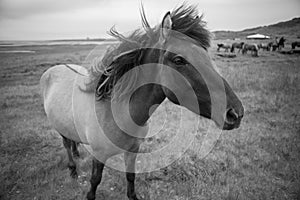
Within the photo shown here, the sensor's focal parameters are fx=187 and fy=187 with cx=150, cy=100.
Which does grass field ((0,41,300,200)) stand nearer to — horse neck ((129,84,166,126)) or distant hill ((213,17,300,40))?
horse neck ((129,84,166,126))

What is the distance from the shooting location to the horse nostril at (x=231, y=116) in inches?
60.8

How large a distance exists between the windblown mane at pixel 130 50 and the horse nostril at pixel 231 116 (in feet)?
2.14

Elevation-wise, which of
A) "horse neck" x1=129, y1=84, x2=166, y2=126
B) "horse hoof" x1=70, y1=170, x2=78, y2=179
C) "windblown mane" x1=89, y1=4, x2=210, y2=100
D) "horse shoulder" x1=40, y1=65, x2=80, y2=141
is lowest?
"horse hoof" x1=70, y1=170, x2=78, y2=179

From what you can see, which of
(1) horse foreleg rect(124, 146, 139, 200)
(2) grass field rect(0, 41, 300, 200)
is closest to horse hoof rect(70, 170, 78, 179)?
(2) grass field rect(0, 41, 300, 200)

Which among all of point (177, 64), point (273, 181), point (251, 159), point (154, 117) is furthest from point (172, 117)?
point (177, 64)

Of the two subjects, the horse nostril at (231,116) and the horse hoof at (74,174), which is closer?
the horse nostril at (231,116)

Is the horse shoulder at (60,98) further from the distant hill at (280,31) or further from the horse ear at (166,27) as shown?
the distant hill at (280,31)

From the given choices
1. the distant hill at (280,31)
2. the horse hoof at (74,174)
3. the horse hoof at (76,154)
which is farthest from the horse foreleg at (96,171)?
the distant hill at (280,31)

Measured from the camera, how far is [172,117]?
623 centimetres

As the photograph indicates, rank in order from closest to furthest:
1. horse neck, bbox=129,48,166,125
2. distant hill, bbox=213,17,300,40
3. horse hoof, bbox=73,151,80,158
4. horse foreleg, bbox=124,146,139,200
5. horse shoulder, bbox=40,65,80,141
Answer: horse neck, bbox=129,48,166,125
horse foreleg, bbox=124,146,139,200
horse shoulder, bbox=40,65,80,141
horse hoof, bbox=73,151,80,158
distant hill, bbox=213,17,300,40

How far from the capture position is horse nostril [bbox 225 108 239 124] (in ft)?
5.07

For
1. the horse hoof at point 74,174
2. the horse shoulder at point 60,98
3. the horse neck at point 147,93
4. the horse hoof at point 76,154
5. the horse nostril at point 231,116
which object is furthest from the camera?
the horse hoof at point 76,154

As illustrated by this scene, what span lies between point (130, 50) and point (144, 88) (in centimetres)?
43

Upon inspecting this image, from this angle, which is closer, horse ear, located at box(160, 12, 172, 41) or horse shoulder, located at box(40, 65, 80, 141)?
horse ear, located at box(160, 12, 172, 41)
